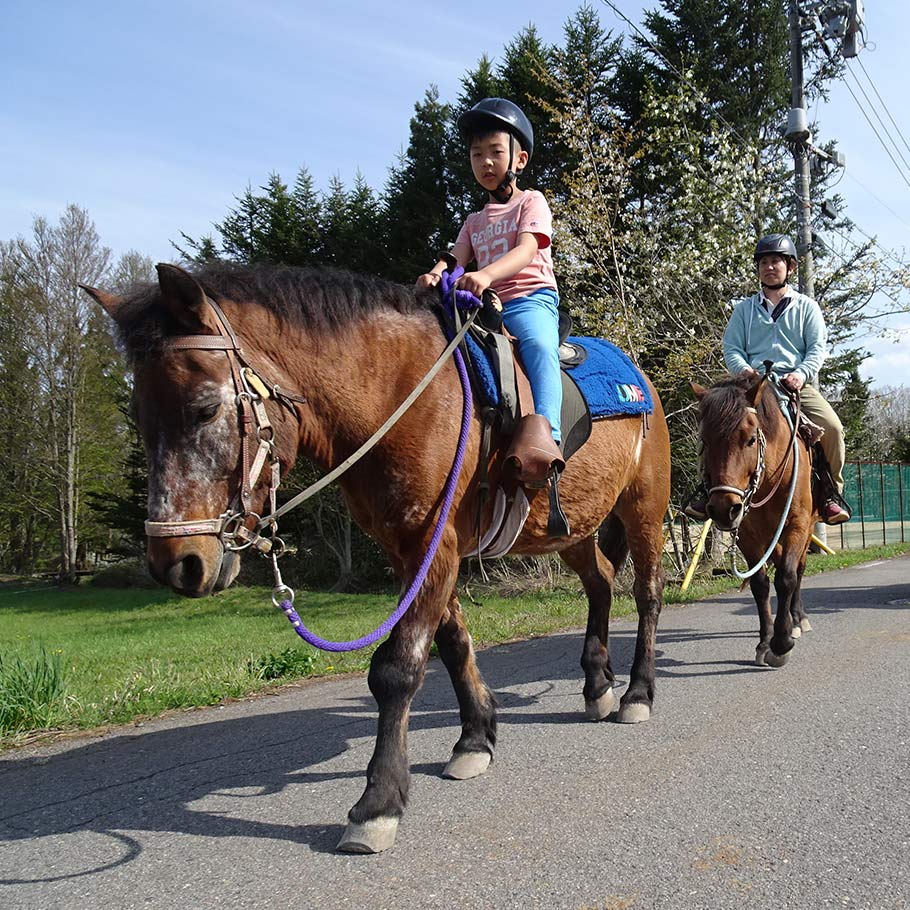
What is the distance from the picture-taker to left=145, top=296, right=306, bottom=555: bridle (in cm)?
270

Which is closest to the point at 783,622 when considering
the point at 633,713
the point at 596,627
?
the point at 596,627

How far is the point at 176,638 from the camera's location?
1370 centimetres

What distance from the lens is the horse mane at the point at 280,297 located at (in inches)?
108

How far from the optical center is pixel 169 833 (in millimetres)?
3039

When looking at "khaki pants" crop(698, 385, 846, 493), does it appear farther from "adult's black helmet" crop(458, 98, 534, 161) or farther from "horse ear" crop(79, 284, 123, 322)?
"horse ear" crop(79, 284, 123, 322)

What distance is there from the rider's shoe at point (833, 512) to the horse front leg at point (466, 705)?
4.24 m

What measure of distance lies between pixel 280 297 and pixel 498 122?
1.52 meters

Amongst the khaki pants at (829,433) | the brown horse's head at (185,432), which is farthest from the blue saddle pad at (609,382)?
the khaki pants at (829,433)

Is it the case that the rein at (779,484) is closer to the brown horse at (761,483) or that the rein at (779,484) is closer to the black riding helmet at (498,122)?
the brown horse at (761,483)

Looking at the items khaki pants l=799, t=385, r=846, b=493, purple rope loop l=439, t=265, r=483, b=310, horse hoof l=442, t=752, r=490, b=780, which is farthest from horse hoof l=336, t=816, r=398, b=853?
khaki pants l=799, t=385, r=846, b=493

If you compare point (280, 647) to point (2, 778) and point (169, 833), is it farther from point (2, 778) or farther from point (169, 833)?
point (169, 833)

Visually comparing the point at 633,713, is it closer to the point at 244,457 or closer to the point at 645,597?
the point at 645,597

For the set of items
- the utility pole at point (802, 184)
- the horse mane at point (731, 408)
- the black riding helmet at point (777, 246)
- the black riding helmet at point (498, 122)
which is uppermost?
the utility pole at point (802, 184)

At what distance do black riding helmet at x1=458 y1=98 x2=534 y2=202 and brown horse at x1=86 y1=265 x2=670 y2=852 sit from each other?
0.93 m
